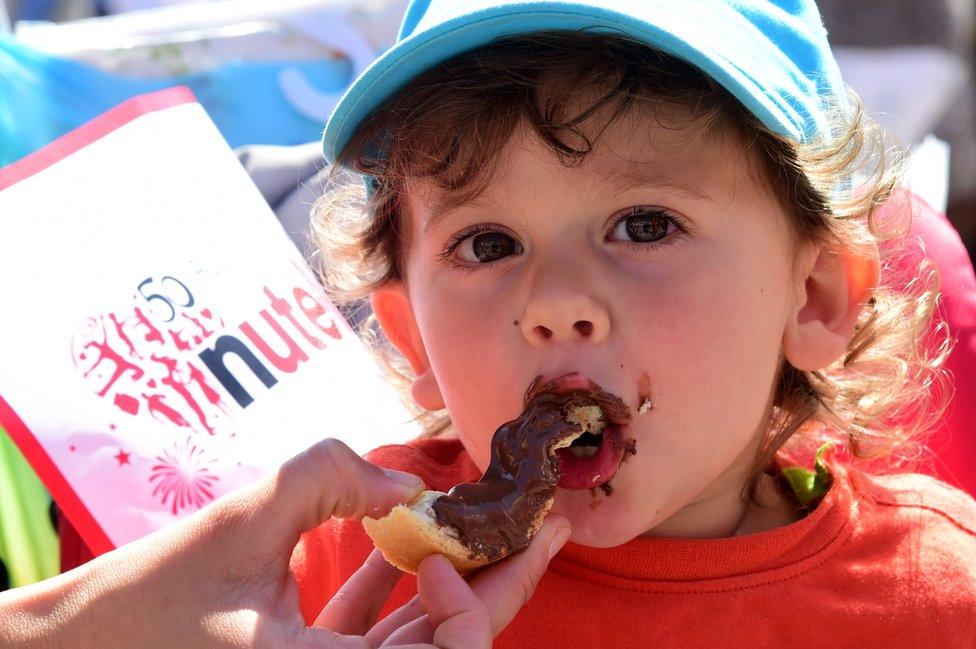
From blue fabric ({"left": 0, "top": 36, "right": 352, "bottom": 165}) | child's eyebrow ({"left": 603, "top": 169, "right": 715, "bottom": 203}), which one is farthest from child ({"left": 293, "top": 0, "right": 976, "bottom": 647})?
blue fabric ({"left": 0, "top": 36, "right": 352, "bottom": 165})

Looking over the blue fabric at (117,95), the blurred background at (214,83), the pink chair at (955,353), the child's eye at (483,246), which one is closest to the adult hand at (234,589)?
the child's eye at (483,246)

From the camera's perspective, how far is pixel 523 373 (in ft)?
4.18

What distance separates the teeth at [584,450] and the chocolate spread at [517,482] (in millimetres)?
67

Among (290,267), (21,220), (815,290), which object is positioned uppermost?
(21,220)

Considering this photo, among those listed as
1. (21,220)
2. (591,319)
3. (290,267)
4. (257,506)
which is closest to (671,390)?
(591,319)

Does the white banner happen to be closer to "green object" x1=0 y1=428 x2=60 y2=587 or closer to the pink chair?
"green object" x1=0 y1=428 x2=60 y2=587

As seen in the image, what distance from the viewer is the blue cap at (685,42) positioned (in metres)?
1.25

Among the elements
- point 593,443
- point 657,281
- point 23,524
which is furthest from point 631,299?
point 23,524

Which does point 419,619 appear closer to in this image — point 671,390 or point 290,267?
point 671,390

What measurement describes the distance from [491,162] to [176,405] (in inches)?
28.1

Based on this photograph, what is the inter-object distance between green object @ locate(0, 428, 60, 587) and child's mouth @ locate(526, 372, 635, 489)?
92 cm

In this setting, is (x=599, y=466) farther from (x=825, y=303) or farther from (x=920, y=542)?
(x=920, y=542)

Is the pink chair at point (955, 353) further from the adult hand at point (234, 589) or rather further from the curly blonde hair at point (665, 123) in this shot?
the adult hand at point (234, 589)

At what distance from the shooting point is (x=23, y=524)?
1.76 meters
